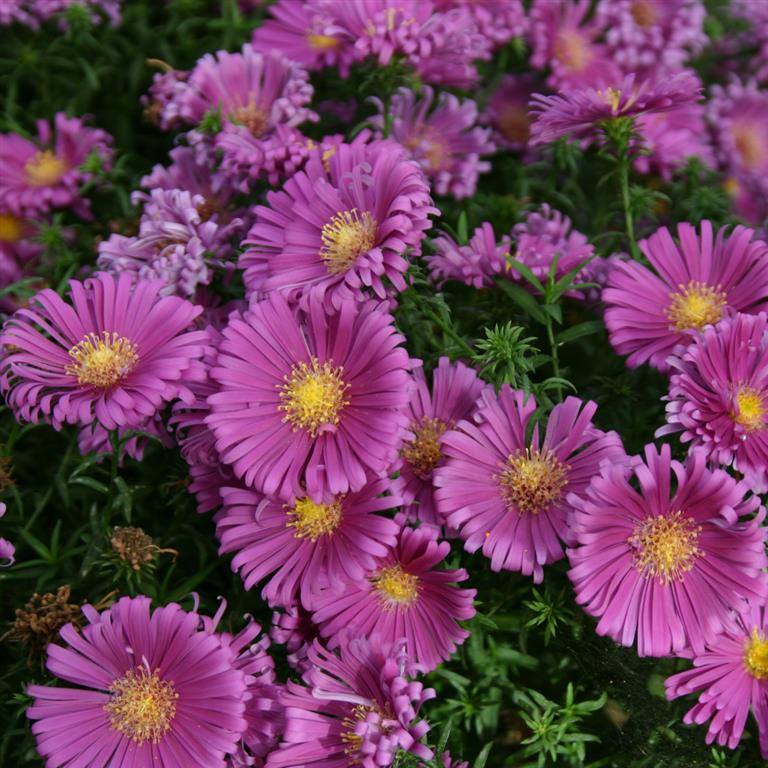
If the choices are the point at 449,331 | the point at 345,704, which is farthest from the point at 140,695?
the point at 449,331

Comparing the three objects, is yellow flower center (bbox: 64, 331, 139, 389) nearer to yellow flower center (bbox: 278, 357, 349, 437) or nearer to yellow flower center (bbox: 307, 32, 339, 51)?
yellow flower center (bbox: 278, 357, 349, 437)

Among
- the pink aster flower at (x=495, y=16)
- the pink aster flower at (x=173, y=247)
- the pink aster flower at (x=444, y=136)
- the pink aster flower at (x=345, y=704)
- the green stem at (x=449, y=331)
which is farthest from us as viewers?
the pink aster flower at (x=495, y=16)

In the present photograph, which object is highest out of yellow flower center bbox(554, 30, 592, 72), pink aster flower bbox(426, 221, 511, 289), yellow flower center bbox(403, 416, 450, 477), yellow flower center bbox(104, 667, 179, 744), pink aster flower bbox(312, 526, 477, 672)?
yellow flower center bbox(554, 30, 592, 72)

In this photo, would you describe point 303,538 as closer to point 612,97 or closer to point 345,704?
point 345,704

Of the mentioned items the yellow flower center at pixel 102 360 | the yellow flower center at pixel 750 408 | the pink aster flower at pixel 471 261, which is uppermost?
the pink aster flower at pixel 471 261

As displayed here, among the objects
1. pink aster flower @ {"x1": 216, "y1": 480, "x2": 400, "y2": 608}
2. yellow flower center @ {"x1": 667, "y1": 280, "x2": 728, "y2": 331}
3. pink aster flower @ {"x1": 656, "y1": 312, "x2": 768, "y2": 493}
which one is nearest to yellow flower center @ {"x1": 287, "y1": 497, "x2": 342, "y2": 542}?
pink aster flower @ {"x1": 216, "y1": 480, "x2": 400, "y2": 608}

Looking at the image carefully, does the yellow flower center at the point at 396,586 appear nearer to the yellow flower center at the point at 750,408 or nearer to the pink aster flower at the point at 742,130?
the yellow flower center at the point at 750,408

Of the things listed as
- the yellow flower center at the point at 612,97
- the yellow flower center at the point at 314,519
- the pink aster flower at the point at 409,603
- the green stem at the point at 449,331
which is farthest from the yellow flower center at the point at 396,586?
the yellow flower center at the point at 612,97
